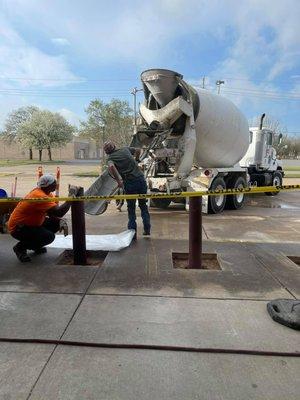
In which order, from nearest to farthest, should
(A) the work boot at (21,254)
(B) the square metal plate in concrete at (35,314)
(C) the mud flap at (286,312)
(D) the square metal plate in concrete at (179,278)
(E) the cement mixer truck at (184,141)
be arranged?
(B) the square metal plate in concrete at (35,314)
(C) the mud flap at (286,312)
(D) the square metal plate in concrete at (179,278)
(A) the work boot at (21,254)
(E) the cement mixer truck at (184,141)

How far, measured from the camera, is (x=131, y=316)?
3727 millimetres

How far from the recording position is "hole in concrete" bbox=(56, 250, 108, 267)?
5.69 meters

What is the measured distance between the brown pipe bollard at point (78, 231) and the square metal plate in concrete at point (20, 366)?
2.32m

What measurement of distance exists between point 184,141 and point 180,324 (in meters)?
7.30

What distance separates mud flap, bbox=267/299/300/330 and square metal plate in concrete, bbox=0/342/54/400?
2.10m

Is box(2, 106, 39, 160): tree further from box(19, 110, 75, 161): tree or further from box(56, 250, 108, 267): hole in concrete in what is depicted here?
box(56, 250, 108, 267): hole in concrete

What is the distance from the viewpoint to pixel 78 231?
17.9ft

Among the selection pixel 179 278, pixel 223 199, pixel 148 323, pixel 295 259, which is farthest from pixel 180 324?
pixel 223 199

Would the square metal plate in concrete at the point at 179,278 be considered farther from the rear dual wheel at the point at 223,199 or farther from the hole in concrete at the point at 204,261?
the rear dual wheel at the point at 223,199

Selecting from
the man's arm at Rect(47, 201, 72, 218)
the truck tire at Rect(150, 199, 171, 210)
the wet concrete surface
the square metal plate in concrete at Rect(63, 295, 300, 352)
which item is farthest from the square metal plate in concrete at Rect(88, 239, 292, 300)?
the truck tire at Rect(150, 199, 171, 210)

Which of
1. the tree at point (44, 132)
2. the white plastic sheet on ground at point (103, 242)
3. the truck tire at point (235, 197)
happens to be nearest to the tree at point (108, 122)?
the tree at point (44, 132)

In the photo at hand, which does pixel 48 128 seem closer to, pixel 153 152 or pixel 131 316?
pixel 153 152

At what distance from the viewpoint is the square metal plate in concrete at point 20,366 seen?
2617mm

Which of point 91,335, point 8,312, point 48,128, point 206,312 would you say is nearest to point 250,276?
point 206,312
